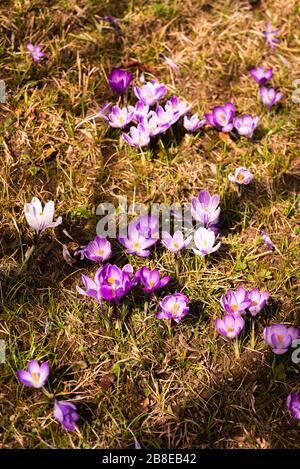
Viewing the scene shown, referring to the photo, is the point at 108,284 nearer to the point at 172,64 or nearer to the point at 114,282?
the point at 114,282

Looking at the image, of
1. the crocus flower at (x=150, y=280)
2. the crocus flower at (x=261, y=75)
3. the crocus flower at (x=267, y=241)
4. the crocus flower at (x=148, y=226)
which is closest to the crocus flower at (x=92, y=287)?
the crocus flower at (x=150, y=280)

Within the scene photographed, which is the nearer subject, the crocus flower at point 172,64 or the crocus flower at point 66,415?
the crocus flower at point 66,415

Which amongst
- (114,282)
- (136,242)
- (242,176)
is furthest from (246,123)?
(114,282)

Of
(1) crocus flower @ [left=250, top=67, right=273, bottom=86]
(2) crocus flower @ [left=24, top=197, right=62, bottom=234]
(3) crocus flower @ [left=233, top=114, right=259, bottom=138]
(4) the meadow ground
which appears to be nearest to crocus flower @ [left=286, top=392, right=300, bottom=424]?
(4) the meadow ground

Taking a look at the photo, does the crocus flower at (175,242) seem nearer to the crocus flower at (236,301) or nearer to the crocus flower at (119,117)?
the crocus flower at (236,301)

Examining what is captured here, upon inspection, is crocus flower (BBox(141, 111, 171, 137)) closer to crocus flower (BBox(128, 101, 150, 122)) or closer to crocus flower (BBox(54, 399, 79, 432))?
crocus flower (BBox(128, 101, 150, 122))

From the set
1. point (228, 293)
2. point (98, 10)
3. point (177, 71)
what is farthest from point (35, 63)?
point (228, 293)
